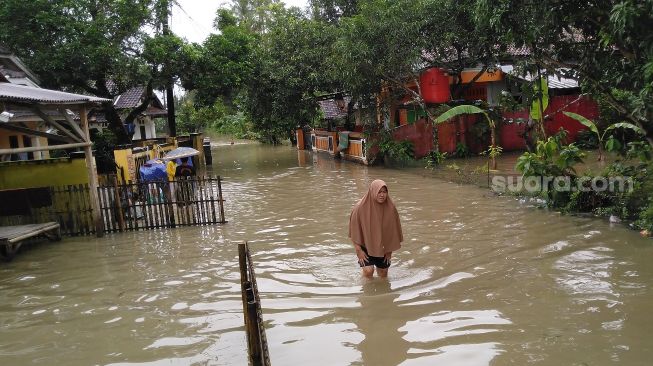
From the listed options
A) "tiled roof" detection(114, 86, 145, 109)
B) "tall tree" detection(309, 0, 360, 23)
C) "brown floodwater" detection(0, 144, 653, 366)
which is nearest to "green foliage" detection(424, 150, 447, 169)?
"brown floodwater" detection(0, 144, 653, 366)

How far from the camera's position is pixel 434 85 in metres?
17.2

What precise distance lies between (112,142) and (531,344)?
2083 cm

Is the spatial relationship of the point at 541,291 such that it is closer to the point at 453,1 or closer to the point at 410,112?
the point at 453,1

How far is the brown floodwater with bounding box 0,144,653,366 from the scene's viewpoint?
4.89 meters

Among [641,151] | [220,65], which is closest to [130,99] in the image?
[220,65]

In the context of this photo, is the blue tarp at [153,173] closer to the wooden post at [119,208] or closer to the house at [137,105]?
the wooden post at [119,208]

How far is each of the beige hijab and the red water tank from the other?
1148 cm

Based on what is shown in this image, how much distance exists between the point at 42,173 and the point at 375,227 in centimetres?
826

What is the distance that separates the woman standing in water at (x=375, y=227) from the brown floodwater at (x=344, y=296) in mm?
428

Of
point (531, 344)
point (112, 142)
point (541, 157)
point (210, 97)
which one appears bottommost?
point (531, 344)

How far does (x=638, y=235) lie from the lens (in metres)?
8.12

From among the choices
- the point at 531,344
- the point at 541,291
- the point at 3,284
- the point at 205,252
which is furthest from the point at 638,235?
the point at 3,284

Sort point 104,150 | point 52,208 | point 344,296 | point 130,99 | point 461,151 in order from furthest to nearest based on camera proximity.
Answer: point 130,99 → point 104,150 → point 461,151 → point 52,208 → point 344,296

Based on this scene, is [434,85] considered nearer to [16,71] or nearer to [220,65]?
[220,65]
